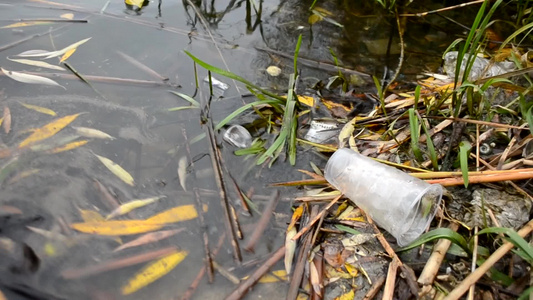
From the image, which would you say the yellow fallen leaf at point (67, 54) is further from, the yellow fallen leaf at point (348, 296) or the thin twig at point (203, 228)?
the yellow fallen leaf at point (348, 296)

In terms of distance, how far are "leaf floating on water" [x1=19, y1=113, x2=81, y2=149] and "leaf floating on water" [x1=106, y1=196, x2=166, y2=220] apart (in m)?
0.62

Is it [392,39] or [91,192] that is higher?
[392,39]

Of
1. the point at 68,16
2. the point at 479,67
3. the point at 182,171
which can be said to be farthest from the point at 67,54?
the point at 479,67

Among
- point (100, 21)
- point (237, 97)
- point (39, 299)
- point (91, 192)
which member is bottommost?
point (39, 299)

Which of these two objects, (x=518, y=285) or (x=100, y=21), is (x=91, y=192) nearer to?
(x=100, y=21)

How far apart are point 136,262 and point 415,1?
2990 mm

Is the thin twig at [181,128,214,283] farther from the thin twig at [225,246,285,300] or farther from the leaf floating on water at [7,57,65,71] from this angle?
the leaf floating on water at [7,57,65,71]

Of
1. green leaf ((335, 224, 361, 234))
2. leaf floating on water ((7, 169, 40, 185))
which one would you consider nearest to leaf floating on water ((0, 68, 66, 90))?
leaf floating on water ((7, 169, 40, 185))

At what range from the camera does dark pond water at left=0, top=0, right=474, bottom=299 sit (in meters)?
1.65

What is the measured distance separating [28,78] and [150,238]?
134 cm

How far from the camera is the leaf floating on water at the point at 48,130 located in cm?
204

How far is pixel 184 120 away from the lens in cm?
228

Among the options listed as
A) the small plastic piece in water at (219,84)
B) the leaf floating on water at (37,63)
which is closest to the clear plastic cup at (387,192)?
the small plastic piece in water at (219,84)

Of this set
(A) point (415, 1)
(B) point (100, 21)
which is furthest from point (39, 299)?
(A) point (415, 1)
